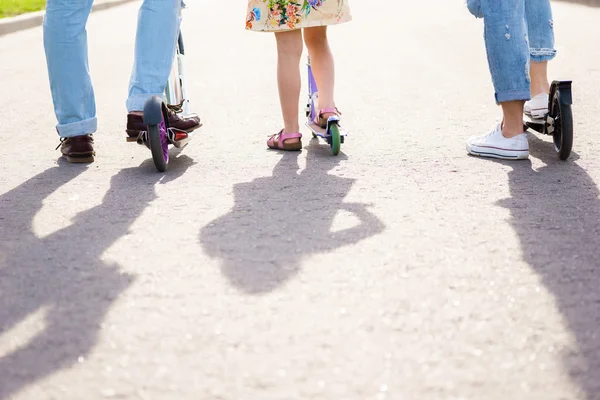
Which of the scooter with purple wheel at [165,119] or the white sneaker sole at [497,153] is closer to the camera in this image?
the scooter with purple wheel at [165,119]

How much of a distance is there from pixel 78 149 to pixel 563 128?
1964 mm

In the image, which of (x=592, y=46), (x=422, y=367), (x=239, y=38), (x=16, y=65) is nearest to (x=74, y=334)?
(x=422, y=367)

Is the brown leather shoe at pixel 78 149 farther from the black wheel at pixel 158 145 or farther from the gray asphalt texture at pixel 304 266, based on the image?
the black wheel at pixel 158 145

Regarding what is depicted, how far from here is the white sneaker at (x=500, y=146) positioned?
3.74m

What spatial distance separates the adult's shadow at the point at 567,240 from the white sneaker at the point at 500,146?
0.06 m

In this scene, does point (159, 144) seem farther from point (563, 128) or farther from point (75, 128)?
point (563, 128)

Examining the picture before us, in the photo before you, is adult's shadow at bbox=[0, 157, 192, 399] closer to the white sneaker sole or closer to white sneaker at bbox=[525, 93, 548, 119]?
the white sneaker sole

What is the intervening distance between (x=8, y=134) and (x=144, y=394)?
3209 mm

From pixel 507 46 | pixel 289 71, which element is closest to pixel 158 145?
pixel 289 71

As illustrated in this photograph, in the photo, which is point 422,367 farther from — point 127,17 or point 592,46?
point 127,17

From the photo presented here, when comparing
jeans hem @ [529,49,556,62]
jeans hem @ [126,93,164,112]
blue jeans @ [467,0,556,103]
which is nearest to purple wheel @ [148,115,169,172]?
jeans hem @ [126,93,164,112]

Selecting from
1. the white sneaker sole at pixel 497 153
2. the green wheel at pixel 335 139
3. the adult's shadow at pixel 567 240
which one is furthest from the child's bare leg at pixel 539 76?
the green wheel at pixel 335 139

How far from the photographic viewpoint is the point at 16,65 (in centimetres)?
782

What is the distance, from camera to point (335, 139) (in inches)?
155
